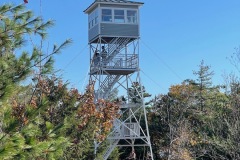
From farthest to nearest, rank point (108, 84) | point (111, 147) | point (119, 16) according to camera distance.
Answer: point (119, 16) < point (108, 84) < point (111, 147)

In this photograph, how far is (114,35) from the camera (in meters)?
20.6

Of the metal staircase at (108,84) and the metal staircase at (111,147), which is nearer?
the metal staircase at (111,147)

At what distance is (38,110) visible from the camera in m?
5.58

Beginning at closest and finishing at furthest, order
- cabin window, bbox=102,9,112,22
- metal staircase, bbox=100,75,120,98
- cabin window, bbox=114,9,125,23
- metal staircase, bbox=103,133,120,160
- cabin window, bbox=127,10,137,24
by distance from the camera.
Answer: metal staircase, bbox=103,133,120,160 < metal staircase, bbox=100,75,120,98 < cabin window, bbox=102,9,112,22 < cabin window, bbox=114,9,125,23 < cabin window, bbox=127,10,137,24

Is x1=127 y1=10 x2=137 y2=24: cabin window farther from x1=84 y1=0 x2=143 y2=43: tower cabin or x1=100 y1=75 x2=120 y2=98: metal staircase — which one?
x1=100 y1=75 x2=120 y2=98: metal staircase

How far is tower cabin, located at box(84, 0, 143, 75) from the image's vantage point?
20234 millimetres

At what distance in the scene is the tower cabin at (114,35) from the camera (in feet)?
66.4

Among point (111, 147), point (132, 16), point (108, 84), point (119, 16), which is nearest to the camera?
point (111, 147)

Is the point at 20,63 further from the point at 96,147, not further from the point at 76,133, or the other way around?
the point at 96,147

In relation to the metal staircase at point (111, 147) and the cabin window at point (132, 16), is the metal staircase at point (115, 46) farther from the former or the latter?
the metal staircase at point (111, 147)

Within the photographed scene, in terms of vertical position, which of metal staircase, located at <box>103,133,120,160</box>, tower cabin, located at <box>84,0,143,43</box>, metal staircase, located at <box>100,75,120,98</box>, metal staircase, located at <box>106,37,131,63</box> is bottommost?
metal staircase, located at <box>103,133,120,160</box>

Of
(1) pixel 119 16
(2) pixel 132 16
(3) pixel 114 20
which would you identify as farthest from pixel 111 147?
(2) pixel 132 16

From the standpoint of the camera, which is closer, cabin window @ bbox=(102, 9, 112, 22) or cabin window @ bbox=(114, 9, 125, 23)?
cabin window @ bbox=(102, 9, 112, 22)

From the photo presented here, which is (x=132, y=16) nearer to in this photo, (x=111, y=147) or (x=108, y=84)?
(x=108, y=84)
